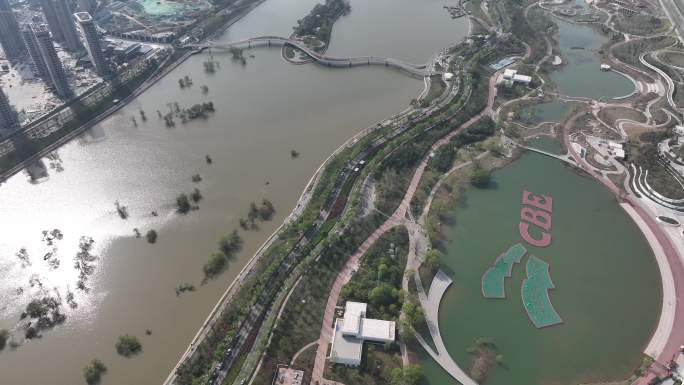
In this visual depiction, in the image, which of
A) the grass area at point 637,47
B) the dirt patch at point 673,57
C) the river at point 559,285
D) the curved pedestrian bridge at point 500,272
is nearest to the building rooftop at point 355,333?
the river at point 559,285

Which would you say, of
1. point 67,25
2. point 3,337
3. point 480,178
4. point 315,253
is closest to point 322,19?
point 67,25

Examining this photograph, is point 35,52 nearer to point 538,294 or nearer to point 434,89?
point 434,89

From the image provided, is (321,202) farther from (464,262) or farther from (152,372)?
(152,372)

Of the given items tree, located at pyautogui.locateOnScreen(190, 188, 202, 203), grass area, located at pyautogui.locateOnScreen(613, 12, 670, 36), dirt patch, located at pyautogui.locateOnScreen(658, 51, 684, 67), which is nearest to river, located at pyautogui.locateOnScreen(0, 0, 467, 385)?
tree, located at pyautogui.locateOnScreen(190, 188, 202, 203)

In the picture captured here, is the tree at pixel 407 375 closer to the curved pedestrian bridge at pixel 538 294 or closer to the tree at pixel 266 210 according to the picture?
the curved pedestrian bridge at pixel 538 294

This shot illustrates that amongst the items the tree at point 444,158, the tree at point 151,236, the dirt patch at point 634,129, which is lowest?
the dirt patch at point 634,129

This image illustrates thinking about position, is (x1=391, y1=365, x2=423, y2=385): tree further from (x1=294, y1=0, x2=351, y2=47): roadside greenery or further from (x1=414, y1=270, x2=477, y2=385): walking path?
(x1=294, y1=0, x2=351, y2=47): roadside greenery
